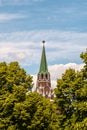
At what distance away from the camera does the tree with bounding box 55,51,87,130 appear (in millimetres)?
53562

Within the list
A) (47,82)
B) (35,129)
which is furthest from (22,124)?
(47,82)

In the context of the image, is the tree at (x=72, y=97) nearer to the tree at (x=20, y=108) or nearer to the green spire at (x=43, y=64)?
the tree at (x=20, y=108)

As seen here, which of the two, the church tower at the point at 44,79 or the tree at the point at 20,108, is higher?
the church tower at the point at 44,79

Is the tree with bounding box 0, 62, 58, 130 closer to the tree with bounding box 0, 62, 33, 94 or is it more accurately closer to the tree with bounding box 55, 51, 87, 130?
the tree with bounding box 0, 62, 33, 94

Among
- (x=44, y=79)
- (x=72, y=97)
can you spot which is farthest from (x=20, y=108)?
(x=44, y=79)

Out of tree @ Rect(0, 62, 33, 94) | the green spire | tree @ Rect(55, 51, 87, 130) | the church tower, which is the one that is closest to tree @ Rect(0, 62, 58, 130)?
tree @ Rect(0, 62, 33, 94)

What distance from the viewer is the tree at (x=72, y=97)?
53562 mm

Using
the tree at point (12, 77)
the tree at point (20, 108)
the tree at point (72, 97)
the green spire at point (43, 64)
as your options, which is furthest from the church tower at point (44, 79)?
the tree at point (72, 97)

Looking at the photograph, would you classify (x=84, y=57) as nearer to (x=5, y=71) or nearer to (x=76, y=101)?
(x=76, y=101)

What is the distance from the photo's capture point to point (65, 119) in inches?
2200

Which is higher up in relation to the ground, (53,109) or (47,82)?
(47,82)

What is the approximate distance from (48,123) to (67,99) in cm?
374

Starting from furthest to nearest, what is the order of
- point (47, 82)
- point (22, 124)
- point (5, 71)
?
point (47, 82)
point (5, 71)
point (22, 124)

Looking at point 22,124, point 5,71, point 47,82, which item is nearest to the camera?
point 22,124
